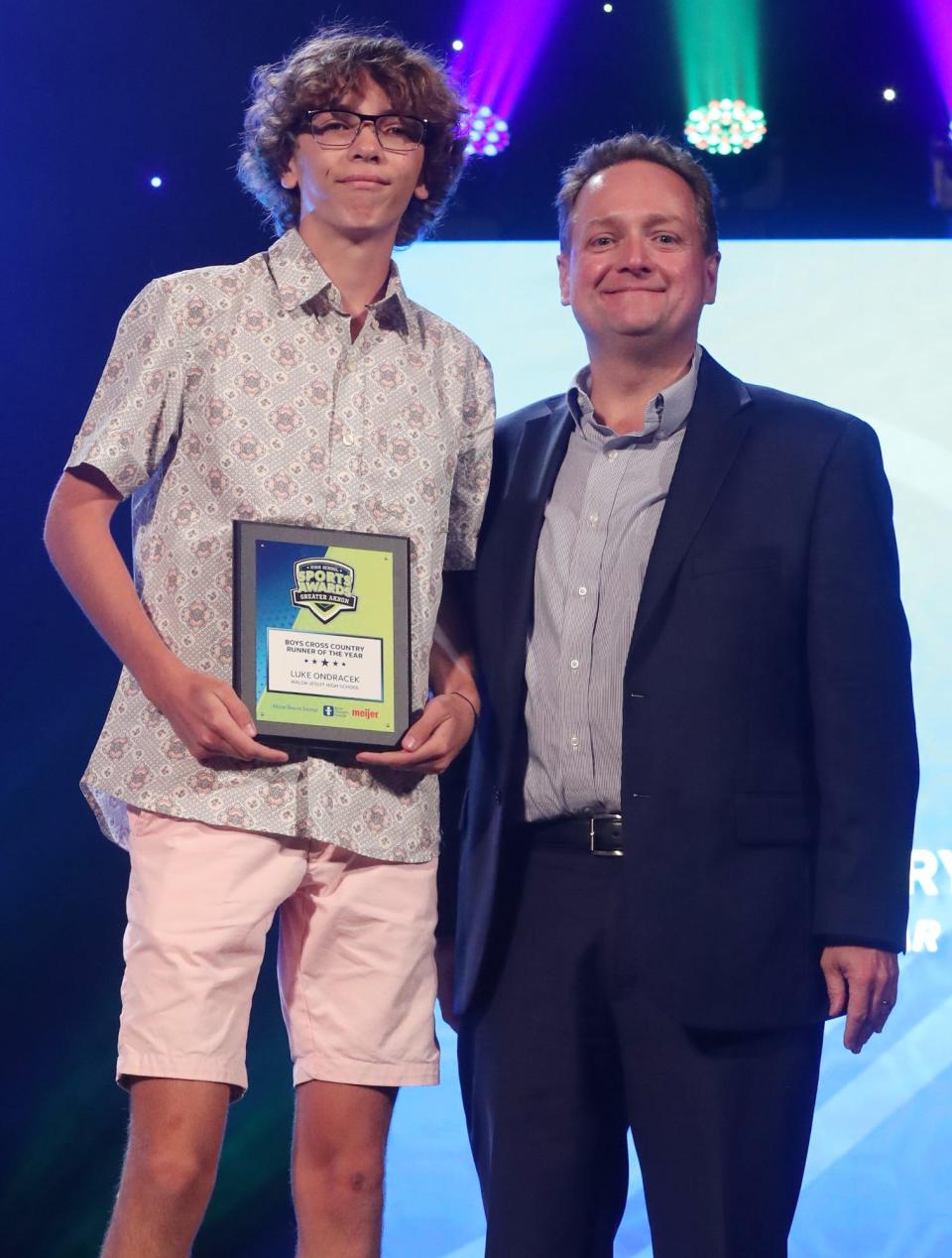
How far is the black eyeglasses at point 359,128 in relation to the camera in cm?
229

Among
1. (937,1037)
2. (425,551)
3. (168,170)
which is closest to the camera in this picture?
(425,551)

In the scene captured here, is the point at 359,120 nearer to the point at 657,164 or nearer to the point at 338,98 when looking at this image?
the point at 338,98

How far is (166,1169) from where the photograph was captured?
196 centimetres

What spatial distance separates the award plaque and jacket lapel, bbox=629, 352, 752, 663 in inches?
16.0

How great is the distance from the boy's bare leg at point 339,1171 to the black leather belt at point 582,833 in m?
0.46

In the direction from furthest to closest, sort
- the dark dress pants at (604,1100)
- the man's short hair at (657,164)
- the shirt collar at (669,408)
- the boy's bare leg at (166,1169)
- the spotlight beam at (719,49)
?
the spotlight beam at (719,49)
the man's short hair at (657,164)
the shirt collar at (669,408)
the dark dress pants at (604,1100)
the boy's bare leg at (166,1169)

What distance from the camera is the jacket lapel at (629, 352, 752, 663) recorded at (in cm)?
233

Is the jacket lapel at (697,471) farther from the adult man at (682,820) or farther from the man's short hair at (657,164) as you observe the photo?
the man's short hair at (657,164)

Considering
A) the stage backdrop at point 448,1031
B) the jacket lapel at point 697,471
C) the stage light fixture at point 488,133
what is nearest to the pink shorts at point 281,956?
the jacket lapel at point 697,471

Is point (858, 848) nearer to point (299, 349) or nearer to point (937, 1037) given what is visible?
point (299, 349)

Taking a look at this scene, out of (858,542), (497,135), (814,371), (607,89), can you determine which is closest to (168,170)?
(497,135)

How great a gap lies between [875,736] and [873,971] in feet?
1.10

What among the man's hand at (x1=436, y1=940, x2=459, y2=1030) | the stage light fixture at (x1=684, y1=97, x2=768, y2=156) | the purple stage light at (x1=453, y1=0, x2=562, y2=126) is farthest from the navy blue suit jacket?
the purple stage light at (x1=453, y1=0, x2=562, y2=126)

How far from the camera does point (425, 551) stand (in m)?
2.28
